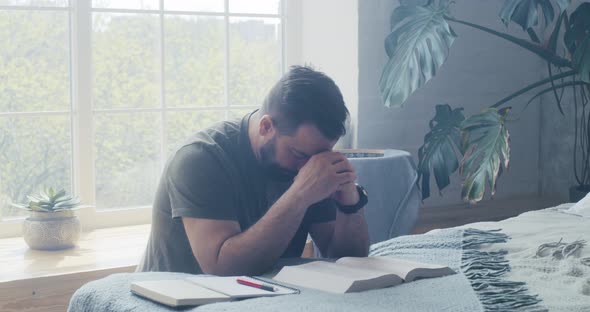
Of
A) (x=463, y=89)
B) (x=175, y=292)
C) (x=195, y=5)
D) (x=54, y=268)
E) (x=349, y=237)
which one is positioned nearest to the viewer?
(x=175, y=292)

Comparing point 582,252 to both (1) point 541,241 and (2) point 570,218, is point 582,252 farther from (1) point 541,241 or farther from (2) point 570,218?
(2) point 570,218

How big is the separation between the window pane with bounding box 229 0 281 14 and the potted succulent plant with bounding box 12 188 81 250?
1112 millimetres

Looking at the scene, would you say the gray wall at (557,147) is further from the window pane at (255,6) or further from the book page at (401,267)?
the book page at (401,267)

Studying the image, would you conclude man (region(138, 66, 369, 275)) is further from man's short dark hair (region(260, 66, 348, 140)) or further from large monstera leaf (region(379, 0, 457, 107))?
large monstera leaf (region(379, 0, 457, 107))

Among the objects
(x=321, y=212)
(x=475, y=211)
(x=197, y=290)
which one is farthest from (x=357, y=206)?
(x=475, y=211)

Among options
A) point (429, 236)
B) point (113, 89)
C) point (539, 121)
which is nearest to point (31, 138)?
point (113, 89)

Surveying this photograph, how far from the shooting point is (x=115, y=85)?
10.6ft

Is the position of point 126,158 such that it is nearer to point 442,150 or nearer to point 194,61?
point 194,61

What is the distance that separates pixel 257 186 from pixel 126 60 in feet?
5.20

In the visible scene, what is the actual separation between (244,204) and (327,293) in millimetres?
460

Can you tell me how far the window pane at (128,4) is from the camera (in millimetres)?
3180

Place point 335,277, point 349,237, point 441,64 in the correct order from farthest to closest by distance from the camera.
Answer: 1. point 441,64
2. point 349,237
3. point 335,277

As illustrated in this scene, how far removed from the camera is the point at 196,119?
3418mm

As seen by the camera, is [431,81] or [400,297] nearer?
[400,297]
